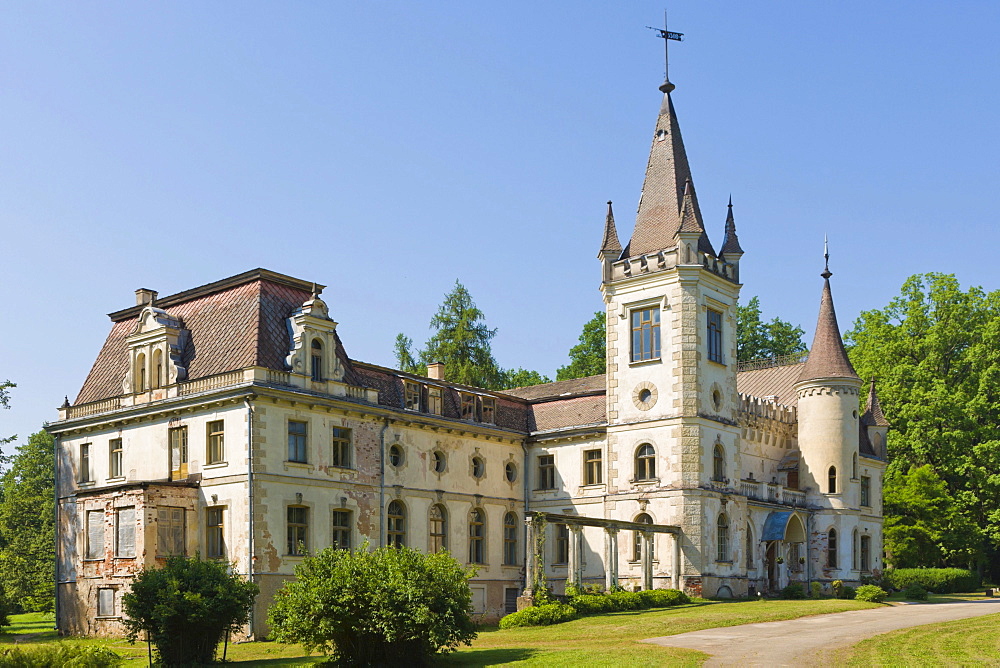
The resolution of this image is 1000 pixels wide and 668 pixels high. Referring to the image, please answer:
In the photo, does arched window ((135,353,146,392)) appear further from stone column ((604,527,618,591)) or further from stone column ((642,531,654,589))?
stone column ((642,531,654,589))

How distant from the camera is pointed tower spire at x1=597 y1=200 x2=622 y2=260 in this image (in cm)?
4684

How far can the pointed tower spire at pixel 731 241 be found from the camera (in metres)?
47.0

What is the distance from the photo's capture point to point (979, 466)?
56.6 metres

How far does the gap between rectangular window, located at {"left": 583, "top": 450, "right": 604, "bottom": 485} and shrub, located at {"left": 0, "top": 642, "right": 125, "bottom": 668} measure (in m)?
24.6

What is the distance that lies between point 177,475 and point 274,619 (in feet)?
46.9

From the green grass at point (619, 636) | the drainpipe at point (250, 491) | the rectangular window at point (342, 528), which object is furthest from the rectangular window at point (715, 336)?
the drainpipe at point (250, 491)

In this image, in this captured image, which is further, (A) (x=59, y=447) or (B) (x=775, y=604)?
(A) (x=59, y=447)

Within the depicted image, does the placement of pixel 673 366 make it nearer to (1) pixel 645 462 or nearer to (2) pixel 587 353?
(1) pixel 645 462

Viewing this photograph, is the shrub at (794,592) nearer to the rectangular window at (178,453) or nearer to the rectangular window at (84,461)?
the rectangular window at (178,453)

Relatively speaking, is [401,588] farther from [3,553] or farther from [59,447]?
[3,553]

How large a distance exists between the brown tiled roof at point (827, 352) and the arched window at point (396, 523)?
2108 centimetres

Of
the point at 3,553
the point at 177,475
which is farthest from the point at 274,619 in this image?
the point at 3,553

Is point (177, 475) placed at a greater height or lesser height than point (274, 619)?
greater

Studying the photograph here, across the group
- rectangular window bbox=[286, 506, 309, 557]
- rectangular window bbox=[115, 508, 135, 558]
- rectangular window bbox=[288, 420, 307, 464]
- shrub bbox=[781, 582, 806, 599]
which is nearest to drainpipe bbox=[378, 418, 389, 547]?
rectangular window bbox=[286, 506, 309, 557]
